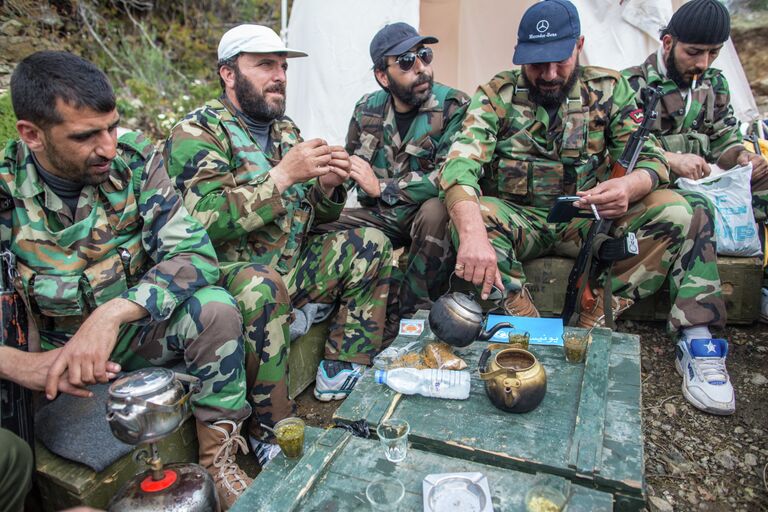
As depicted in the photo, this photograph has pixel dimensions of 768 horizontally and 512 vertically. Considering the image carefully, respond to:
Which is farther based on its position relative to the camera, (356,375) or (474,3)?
(474,3)

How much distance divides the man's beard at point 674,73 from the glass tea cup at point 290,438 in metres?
3.24

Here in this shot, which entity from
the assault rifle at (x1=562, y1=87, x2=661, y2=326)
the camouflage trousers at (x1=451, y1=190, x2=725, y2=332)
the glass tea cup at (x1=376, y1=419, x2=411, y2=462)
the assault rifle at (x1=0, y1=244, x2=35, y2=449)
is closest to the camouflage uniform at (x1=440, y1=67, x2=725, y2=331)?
the camouflage trousers at (x1=451, y1=190, x2=725, y2=332)

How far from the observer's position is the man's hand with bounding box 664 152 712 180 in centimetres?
331

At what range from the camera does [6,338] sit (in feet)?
6.10

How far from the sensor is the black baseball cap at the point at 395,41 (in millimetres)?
3436

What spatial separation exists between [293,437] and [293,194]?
5.25 ft

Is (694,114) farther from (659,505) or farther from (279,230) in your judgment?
(279,230)

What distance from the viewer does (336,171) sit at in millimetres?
2875

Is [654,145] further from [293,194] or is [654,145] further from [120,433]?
[120,433]

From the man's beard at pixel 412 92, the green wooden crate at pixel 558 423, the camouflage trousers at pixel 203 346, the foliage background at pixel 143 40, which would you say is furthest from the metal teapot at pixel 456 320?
the foliage background at pixel 143 40

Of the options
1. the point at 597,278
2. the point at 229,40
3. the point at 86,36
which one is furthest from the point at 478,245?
the point at 86,36

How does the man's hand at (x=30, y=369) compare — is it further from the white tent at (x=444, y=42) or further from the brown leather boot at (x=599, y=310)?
the white tent at (x=444, y=42)

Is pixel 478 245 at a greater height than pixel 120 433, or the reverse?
pixel 478 245

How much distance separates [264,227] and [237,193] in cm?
27
